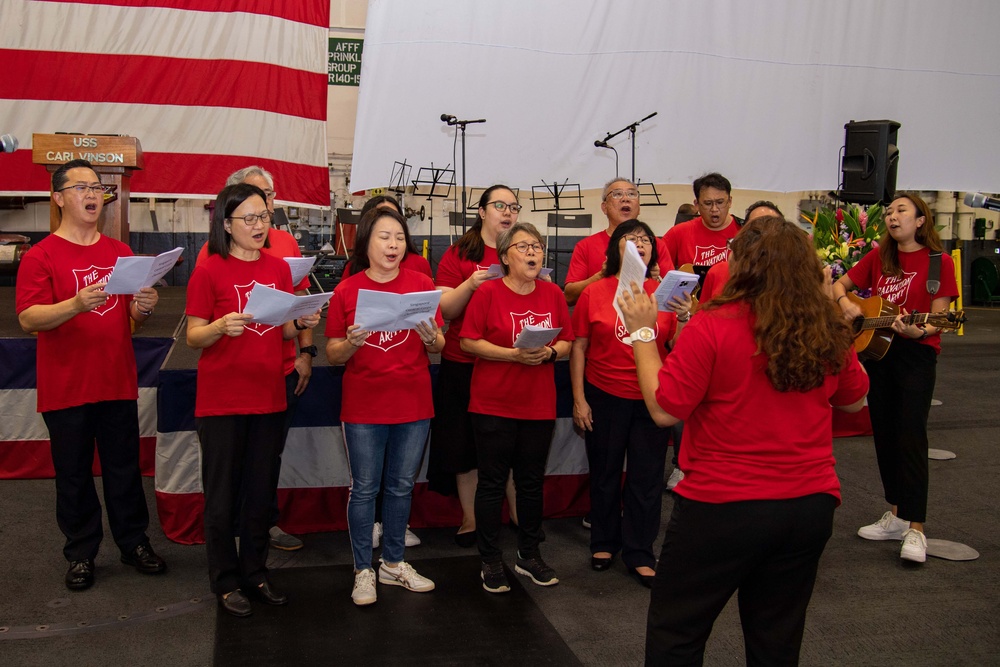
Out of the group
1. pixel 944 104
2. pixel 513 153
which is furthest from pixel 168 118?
pixel 944 104

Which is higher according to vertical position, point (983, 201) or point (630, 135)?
point (630, 135)

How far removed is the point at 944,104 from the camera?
27.3ft

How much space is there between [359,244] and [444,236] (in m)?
9.73

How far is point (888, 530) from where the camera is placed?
3.75m

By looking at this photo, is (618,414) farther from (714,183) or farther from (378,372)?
(714,183)

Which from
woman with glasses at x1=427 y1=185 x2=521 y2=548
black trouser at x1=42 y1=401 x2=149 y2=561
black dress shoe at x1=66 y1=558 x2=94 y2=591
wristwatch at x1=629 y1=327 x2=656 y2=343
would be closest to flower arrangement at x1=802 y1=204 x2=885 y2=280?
woman with glasses at x1=427 y1=185 x2=521 y2=548

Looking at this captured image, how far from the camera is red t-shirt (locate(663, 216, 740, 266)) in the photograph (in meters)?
3.97

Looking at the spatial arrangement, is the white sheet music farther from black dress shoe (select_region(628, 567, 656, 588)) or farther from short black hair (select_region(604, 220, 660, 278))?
black dress shoe (select_region(628, 567, 656, 588))

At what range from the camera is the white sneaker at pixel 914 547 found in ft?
11.2

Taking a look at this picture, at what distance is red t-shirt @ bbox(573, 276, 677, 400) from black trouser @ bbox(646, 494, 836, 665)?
135cm

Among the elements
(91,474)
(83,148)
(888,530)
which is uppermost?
(83,148)

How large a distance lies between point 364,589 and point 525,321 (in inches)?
46.6

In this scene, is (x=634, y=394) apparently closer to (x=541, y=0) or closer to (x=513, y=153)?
(x=513, y=153)

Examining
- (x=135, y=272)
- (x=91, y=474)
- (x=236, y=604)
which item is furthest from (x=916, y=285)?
(x=91, y=474)
